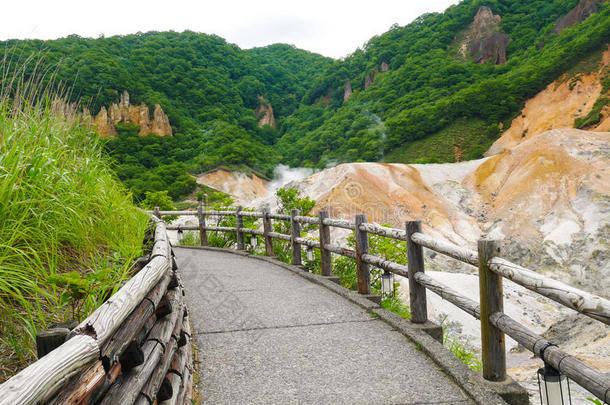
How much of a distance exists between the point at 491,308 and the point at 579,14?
54605mm

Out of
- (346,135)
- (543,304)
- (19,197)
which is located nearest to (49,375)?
(19,197)

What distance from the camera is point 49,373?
1064 millimetres

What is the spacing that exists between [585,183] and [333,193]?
10.2 metres

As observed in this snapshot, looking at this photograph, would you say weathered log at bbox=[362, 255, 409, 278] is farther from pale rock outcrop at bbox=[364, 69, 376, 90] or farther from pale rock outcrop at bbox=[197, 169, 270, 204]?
pale rock outcrop at bbox=[364, 69, 376, 90]

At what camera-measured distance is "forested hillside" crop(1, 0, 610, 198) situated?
125 ft

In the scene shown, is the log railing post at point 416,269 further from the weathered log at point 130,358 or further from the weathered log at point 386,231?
the weathered log at point 130,358

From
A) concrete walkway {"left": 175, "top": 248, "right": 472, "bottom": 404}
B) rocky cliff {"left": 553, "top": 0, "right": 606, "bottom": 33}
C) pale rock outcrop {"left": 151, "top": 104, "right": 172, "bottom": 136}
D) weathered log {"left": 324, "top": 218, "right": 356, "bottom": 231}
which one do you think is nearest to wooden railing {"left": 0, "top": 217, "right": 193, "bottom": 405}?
concrete walkway {"left": 175, "top": 248, "right": 472, "bottom": 404}

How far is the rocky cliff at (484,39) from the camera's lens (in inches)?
1988

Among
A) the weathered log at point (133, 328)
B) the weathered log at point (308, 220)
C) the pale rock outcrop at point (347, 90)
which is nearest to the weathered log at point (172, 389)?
the weathered log at point (133, 328)

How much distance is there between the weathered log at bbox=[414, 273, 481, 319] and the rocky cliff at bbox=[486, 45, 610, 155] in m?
32.7

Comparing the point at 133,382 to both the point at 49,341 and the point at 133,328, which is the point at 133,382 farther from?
the point at 49,341

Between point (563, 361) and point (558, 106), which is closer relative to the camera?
point (563, 361)

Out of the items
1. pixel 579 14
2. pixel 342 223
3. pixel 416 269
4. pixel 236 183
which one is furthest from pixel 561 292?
pixel 579 14

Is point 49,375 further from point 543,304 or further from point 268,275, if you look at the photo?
point 543,304
